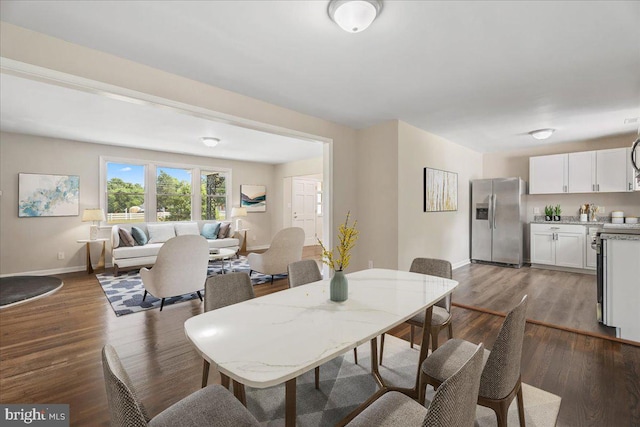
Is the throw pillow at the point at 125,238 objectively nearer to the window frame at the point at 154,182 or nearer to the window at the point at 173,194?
the window frame at the point at 154,182

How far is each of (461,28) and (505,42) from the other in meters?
0.46

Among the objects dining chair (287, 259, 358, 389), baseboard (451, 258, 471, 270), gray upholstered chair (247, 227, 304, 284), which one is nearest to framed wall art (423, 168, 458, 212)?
baseboard (451, 258, 471, 270)

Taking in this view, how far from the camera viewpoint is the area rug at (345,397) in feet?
5.68

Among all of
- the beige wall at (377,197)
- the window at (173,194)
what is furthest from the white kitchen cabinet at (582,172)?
the window at (173,194)

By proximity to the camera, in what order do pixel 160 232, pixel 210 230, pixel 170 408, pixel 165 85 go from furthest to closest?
pixel 210 230 → pixel 160 232 → pixel 165 85 → pixel 170 408

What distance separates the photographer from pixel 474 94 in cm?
331

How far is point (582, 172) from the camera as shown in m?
5.39

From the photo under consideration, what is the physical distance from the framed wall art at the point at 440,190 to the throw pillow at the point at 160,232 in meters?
5.18

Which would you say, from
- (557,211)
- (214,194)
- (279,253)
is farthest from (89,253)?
(557,211)

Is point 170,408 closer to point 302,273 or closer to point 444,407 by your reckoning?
point 444,407

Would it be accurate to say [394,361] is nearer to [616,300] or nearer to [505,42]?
[616,300]

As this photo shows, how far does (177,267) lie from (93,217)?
3389 mm

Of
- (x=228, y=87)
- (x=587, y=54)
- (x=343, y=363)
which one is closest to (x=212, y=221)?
(x=228, y=87)

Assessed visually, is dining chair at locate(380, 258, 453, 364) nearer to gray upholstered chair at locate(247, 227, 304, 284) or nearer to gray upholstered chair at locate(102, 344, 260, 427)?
gray upholstered chair at locate(102, 344, 260, 427)
